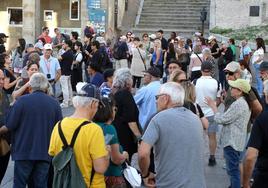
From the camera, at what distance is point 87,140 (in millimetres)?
5207

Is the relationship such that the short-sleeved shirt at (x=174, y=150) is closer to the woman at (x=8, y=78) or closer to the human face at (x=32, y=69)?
the human face at (x=32, y=69)

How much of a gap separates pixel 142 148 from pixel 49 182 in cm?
267

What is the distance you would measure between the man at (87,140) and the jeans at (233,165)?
3388 millimetres

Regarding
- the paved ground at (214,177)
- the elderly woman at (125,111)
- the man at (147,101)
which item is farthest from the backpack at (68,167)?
the paved ground at (214,177)

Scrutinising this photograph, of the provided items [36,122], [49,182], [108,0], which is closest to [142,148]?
[36,122]

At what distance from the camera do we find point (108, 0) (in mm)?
30078

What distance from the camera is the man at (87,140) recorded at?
5.21 metres

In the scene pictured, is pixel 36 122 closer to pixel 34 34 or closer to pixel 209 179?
pixel 209 179

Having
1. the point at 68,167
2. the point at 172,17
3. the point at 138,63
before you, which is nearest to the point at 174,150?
the point at 68,167

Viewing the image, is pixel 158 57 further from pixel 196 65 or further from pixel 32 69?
pixel 32 69

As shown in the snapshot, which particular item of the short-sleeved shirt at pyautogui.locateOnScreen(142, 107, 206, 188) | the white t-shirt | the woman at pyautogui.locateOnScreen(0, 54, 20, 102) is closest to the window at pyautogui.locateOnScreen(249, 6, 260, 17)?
the white t-shirt

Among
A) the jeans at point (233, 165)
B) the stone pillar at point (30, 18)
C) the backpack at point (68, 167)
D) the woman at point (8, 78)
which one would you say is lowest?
the jeans at point (233, 165)

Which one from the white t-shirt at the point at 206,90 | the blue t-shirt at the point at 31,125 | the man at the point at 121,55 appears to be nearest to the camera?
the blue t-shirt at the point at 31,125

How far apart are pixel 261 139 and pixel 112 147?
1406mm
